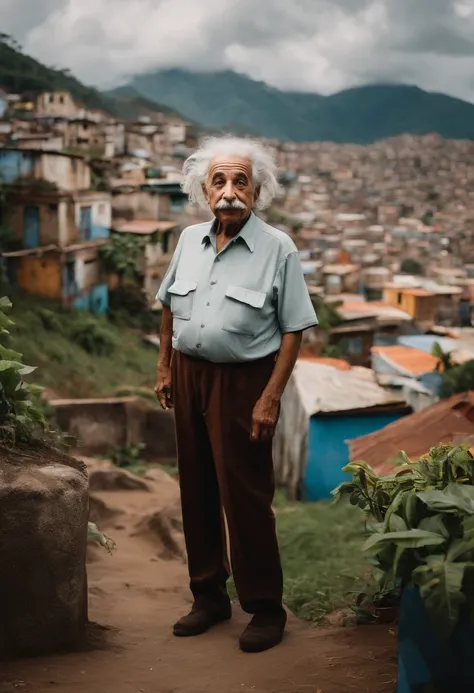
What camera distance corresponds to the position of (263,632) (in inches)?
115

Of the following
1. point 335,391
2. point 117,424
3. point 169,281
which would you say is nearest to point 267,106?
point 117,424

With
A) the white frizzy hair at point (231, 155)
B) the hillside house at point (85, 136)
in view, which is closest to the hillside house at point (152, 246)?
the hillside house at point (85, 136)

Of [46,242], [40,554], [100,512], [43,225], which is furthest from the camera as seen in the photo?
[46,242]

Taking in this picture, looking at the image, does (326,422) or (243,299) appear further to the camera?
(326,422)

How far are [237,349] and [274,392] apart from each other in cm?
19

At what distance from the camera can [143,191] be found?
23.4 metres

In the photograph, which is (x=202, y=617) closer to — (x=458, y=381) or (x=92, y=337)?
(x=458, y=381)

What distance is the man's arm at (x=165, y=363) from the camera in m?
3.11

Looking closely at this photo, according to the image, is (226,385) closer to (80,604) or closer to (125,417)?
(80,604)

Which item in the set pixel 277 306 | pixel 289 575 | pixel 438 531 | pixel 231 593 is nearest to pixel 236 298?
pixel 277 306

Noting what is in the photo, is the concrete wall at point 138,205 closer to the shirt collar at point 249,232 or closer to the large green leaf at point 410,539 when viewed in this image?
the shirt collar at point 249,232

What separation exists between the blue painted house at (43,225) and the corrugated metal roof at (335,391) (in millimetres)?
9937

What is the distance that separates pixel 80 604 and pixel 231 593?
1195 millimetres

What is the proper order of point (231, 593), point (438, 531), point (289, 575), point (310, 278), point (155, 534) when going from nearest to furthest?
point (438, 531) → point (231, 593) → point (289, 575) → point (155, 534) → point (310, 278)
